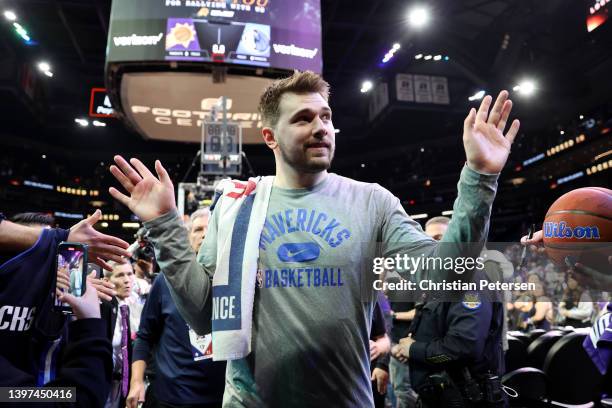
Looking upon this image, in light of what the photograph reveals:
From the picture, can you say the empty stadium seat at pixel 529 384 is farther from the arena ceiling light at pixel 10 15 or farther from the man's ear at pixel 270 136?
the arena ceiling light at pixel 10 15

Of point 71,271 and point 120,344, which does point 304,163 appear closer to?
point 71,271

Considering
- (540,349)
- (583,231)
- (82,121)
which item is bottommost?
(540,349)

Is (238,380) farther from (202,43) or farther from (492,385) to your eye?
(202,43)

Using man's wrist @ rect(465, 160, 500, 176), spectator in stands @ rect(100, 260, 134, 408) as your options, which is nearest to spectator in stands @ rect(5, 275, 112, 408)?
man's wrist @ rect(465, 160, 500, 176)

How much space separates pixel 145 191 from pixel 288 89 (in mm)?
749

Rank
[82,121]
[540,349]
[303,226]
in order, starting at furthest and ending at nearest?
[82,121] → [540,349] → [303,226]

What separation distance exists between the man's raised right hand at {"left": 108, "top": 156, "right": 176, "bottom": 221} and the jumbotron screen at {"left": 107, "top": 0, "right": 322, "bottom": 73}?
7475 millimetres

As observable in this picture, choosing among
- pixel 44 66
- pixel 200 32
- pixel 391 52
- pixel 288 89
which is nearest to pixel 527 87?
pixel 391 52

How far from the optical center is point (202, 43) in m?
8.78

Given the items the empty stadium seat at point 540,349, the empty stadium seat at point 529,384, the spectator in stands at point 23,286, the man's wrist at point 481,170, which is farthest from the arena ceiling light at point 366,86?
the spectator in stands at point 23,286

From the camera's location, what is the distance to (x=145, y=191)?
1797mm

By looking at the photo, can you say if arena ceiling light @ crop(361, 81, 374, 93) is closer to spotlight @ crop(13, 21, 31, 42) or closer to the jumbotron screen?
the jumbotron screen

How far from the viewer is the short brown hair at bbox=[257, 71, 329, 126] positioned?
6.78ft

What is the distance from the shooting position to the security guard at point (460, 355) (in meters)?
3.10
